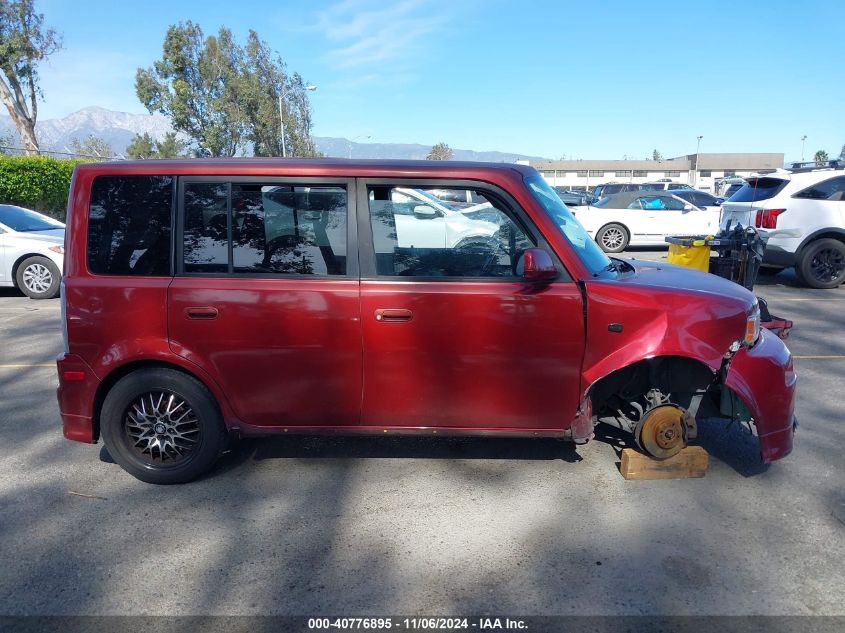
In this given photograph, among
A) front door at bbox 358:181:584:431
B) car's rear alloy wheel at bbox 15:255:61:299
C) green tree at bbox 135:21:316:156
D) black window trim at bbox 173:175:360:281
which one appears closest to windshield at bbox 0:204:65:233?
car's rear alloy wheel at bbox 15:255:61:299

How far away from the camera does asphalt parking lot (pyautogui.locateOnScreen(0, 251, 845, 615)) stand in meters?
2.78

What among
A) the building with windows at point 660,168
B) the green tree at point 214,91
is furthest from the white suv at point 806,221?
the building with windows at point 660,168

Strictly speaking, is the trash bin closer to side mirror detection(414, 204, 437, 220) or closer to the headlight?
the headlight

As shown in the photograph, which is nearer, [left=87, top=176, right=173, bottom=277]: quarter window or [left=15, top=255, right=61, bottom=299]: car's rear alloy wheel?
[left=87, top=176, right=173, bottom=277]: quarter window

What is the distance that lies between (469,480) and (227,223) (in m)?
2.12

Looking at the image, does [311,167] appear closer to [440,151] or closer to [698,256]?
[698,256]

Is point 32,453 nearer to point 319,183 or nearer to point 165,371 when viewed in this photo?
point 165,371

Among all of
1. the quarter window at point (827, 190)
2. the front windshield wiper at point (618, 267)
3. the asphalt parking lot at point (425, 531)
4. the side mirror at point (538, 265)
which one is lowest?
the asphalt parking lot at point (425, 531)

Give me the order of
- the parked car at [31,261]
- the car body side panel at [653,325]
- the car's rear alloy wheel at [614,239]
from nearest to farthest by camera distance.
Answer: the car body side panel at [653,325], the parked car at [31,261], the car's rear alloy wheel at [614,239]

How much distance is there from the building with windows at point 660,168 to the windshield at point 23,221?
3309 inches

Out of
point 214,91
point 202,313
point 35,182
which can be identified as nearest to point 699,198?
point 202,313

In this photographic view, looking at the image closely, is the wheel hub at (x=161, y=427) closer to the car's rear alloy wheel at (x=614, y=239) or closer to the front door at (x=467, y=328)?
the front door at (x=467, y=328)

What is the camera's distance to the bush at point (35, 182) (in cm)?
1841

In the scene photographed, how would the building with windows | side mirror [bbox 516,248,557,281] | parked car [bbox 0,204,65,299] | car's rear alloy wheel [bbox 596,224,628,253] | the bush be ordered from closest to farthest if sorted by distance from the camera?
side mirror [bbox 516,248,557,281]
parked car [bbox 0,204,65,299]
car's rear alloy wheel [bbox 596,224,628,253]
the bush
the building with windows
